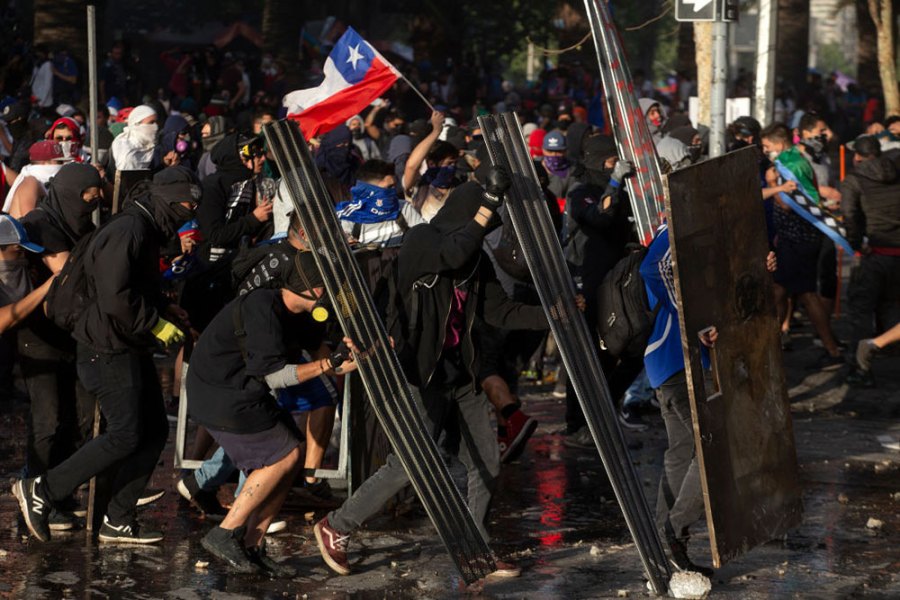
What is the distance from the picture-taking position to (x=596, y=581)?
7070mm

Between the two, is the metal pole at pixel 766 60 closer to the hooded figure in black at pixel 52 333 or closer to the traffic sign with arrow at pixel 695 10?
the traffic sign with arrow at pixel 695 10

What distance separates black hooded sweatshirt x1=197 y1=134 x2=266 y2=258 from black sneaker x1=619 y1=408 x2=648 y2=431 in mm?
2867

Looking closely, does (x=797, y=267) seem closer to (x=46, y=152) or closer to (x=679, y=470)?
(x=46, y=152)

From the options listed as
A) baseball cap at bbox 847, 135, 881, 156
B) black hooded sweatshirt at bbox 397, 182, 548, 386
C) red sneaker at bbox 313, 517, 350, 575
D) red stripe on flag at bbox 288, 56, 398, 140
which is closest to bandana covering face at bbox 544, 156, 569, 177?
baseball cap at bbox 847, 135, 881, 156

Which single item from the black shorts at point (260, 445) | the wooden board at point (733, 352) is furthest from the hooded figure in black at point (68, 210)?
the wooden board at point (733, 352)

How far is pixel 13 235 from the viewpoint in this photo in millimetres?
7715

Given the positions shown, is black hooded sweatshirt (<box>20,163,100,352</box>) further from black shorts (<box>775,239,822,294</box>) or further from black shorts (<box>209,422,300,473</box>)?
black shorts (<box>775,239,822,294</box>)

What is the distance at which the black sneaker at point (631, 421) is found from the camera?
429 inches

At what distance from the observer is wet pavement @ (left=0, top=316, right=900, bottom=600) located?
689 centimetres

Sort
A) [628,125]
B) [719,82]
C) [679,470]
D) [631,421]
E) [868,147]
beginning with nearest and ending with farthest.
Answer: [679,470] → [628,125] → [631,421] → [719,82] → [868,147]

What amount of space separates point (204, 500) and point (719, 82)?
579 centimetres

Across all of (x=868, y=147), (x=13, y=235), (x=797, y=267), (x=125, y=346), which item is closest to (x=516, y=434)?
(x=125, y=346)

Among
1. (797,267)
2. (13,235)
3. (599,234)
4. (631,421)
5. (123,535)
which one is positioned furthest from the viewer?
(797,267)

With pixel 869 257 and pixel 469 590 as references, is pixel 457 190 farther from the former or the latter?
pixel 869 257
